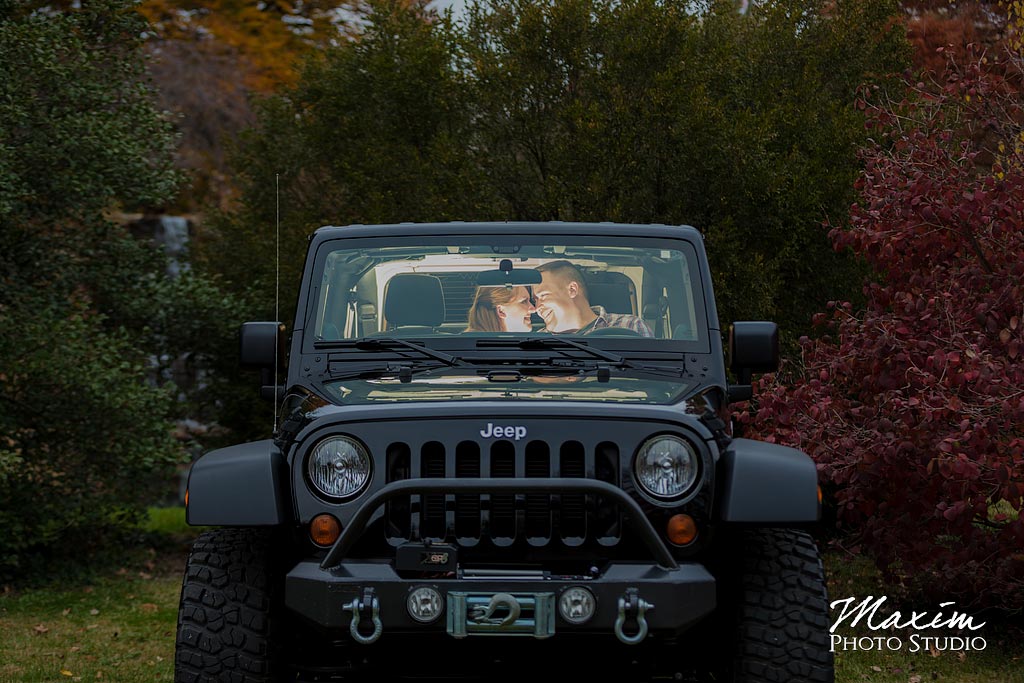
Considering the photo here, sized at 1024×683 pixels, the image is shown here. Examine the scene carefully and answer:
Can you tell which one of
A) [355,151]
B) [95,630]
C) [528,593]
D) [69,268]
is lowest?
[95,630]

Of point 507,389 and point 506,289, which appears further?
point 506,289

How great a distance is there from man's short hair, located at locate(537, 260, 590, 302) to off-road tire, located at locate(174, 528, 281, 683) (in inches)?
68.1

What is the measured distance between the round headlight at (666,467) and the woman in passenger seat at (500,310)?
126cm

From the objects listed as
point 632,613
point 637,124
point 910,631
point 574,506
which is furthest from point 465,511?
point 637,124

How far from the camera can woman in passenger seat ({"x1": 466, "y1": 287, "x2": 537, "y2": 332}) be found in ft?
19.9

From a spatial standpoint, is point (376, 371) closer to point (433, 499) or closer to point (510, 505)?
point (433, 499)

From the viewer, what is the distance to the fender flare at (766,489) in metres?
4.80

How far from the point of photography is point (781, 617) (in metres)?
4.93

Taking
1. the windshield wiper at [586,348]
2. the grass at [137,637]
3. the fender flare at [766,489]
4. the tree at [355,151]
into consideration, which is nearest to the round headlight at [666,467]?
the fender flare at [766,489]

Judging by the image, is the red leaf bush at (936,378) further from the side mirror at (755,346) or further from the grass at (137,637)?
the side mirror at (755,346)

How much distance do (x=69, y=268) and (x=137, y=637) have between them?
12.1ft

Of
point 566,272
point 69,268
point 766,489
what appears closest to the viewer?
point 766,489

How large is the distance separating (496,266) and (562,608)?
204 cm

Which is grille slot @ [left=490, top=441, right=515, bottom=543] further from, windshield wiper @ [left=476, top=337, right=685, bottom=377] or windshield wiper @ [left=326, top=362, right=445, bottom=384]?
windshield wiper @ [left=476, top=337, right=685, bottom=377]
